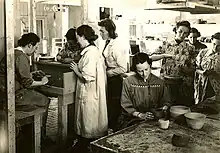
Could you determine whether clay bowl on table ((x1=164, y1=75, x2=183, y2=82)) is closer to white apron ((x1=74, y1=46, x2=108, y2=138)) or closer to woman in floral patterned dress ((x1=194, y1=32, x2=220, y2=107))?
woman in floral patterned dress ((x1=194, y1=32, x2=220, y2=107))

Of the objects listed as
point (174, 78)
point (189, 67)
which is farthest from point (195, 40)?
point (174, 78)

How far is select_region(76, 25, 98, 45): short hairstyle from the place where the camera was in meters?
2.13

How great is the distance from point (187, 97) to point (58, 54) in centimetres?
89

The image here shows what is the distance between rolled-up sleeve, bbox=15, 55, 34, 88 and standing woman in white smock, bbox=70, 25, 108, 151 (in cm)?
31

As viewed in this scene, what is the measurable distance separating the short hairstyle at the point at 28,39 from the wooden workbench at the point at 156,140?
0.74m

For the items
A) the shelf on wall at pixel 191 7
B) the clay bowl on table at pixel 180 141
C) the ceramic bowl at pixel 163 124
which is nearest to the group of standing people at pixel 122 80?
the shelf on wall at pixel 191 7

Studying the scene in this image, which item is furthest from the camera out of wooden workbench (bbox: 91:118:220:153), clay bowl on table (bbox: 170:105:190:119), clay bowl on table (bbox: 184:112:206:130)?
clay bowl on table (bbox: 170:105:190:119)

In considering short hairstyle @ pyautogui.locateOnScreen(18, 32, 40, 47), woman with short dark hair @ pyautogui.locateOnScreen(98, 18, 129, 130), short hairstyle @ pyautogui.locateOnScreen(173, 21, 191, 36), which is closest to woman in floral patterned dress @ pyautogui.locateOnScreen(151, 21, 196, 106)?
short hairstyle @ pyautogui.locateOnScreen(173, 21, 191, 36)

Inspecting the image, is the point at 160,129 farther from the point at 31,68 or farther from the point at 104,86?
the point at 31,68

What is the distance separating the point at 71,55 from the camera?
2.14 metres

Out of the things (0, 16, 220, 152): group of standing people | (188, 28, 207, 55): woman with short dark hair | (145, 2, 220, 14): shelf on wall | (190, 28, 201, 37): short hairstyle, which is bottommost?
(0, 16, 220, 152): group of standing people

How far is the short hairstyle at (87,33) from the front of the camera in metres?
2.13

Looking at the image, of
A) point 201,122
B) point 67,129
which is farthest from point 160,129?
point 67,129

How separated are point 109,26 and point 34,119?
77 centimetres
